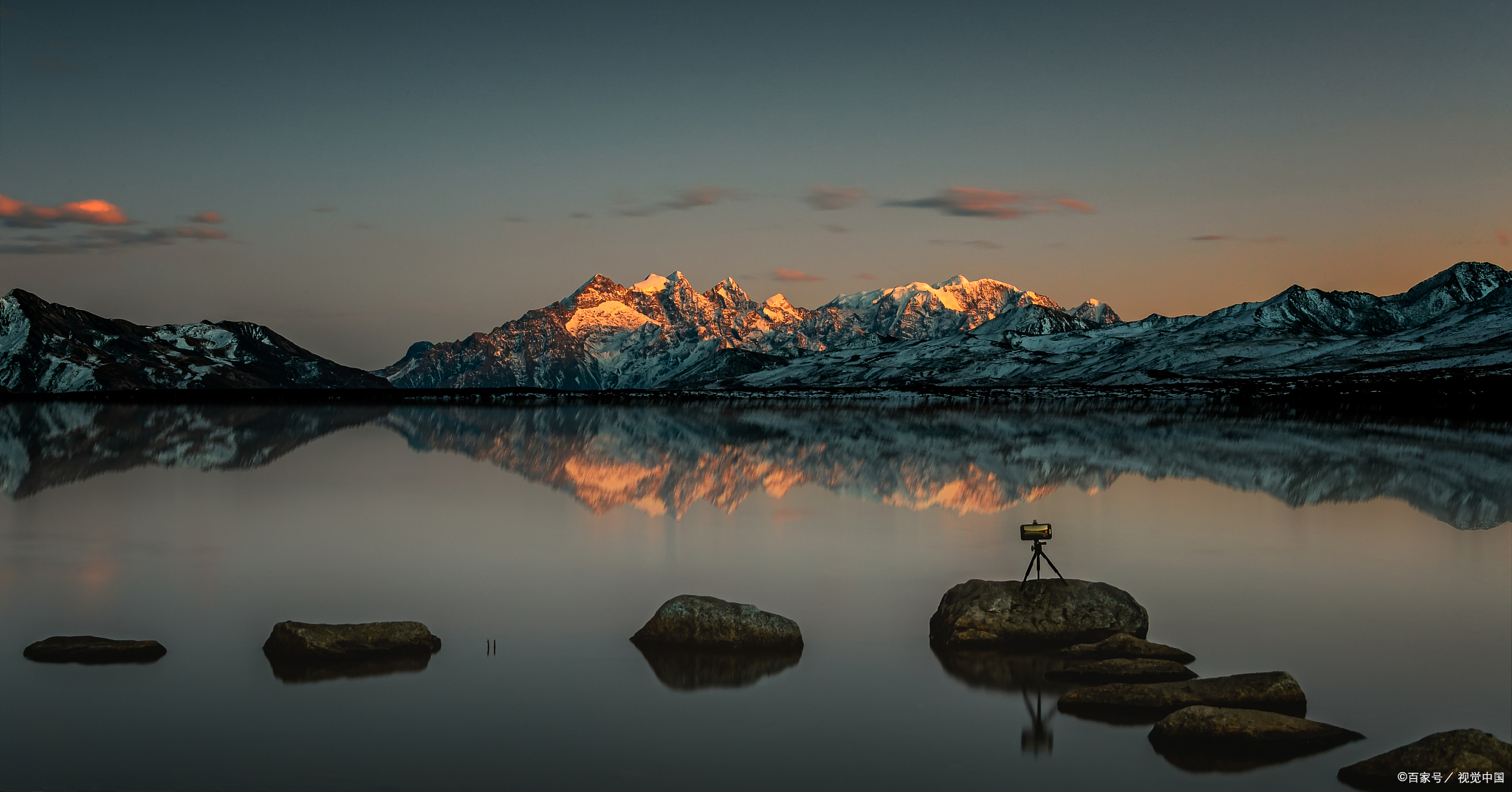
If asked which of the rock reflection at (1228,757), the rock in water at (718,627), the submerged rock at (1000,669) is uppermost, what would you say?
the rock in water at (718,627)

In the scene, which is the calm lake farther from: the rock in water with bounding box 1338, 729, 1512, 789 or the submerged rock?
the rock in water with bounding box 1338, 729, 1512, 789

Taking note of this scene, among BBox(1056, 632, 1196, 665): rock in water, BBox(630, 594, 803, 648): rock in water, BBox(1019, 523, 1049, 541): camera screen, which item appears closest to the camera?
BBox(1056, 632, 1196, 665): rock in water

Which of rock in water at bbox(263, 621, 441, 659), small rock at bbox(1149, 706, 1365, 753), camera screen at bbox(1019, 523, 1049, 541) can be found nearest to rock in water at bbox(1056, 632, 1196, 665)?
camera screen at bbox(1019, 523, 1049, 541)

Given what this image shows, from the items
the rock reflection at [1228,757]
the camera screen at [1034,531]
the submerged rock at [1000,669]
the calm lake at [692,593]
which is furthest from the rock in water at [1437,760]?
the camera screen at [1034,531]

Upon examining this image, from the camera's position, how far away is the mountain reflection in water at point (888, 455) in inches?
2424

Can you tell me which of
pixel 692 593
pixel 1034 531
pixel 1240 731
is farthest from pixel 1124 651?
pixel 692 593

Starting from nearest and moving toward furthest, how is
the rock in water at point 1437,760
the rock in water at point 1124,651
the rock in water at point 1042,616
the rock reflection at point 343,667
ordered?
the rock in water at point 1437,760
the rock reflection at point 343,667
the rock in water at point 1124,651
the rock in water at point 1042,616

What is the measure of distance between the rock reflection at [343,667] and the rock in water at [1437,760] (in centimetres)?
1703

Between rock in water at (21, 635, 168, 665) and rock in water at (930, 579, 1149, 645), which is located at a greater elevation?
rock in water at (930, 579, 1149, 645)

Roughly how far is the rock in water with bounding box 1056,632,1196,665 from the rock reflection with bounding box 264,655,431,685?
13361 millimetres

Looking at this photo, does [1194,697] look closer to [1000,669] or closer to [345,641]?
[1000,669]

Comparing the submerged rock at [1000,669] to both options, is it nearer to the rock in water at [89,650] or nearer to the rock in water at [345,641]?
the rock in water at [345,641]

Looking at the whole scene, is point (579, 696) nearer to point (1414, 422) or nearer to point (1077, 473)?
point (1077, 473)

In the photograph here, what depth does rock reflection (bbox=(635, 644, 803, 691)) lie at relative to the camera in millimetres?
23578
